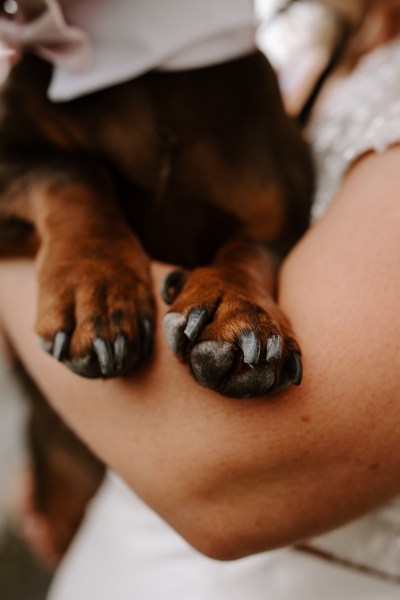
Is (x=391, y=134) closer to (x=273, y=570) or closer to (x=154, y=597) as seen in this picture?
(x=273, y=570)

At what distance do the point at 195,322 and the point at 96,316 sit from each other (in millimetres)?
115

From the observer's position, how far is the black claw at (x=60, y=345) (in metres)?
0.63

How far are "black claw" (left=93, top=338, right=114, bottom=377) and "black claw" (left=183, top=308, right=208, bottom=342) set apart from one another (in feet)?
0.27

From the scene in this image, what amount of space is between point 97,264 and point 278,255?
0.33 metres

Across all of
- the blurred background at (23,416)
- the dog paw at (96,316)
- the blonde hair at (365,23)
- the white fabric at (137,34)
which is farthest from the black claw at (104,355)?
the blonde hair at (365,23)

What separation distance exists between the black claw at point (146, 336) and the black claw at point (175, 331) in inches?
1.9

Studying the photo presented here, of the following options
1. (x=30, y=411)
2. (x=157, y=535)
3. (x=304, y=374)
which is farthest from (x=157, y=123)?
(x=30, y=411)

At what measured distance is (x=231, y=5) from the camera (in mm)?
818

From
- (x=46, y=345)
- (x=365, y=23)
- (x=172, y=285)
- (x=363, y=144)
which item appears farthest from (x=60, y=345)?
(x=365, y=23)

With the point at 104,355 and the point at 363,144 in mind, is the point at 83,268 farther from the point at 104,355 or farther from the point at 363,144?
the point at 363,144

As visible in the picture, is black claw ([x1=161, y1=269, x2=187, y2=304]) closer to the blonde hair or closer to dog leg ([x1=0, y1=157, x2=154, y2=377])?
dog leg ([x1=0, y1=157, x2=154, y2=377])

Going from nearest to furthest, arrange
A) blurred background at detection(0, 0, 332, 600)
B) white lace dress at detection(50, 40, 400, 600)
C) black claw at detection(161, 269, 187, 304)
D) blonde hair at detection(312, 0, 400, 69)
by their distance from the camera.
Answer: black claw at detection(161, 269, 187, 304) < white lace dress at detection(50, 40, 400, 600) < blonde hair at detection(312, 0, 400, 69) < blurred background at detection(0, 0, 332, 600)

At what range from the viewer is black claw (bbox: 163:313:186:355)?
0.60m

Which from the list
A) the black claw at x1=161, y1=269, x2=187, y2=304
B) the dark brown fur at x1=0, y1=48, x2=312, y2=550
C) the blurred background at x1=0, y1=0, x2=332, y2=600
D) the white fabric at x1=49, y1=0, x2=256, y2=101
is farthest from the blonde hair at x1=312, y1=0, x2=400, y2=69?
the black claw at x1=161, y1=269, x2=187, y2=304
